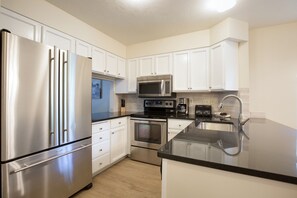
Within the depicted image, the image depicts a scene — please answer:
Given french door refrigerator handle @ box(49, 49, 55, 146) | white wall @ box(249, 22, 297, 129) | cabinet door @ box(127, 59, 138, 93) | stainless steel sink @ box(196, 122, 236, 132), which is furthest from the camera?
cabinet door @ box(127, 59, 138, 93)

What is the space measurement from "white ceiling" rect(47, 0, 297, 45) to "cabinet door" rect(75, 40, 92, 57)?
1.22 feet

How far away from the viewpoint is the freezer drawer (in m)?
1.30

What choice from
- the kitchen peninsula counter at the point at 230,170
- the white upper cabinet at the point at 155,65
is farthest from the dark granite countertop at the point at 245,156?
the white upper cabinet at the point at 155,65

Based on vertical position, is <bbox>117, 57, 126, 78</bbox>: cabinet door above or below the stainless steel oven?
above

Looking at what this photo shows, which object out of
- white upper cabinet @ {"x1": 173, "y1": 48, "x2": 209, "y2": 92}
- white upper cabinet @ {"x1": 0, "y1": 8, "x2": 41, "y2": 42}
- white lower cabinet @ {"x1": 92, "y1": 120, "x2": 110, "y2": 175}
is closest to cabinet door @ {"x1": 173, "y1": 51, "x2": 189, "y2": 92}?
white upper cabinet @ {"x1": 173, "y1": 48, "x2": 209, "y2": 92}

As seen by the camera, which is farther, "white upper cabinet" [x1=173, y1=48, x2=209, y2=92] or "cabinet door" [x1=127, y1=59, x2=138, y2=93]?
"cabinet door" [x1=127, y1=59, x2=138, y2=93]

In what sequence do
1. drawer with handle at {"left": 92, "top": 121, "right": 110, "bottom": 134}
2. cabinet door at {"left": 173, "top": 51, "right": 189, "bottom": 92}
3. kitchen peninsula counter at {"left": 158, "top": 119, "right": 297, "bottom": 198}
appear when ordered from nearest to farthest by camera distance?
kitchen peninsula counter at {"left": 158, "top": 119, "right": 297, "bottom": 198} < drawer with handle at {"left": 92, "top": 121, "right": 110, "bottom": 134} < cabinet door at {"left": 173, "top": 51, "right": 189, "bottom": 92}

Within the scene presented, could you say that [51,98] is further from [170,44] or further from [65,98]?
[170,44]

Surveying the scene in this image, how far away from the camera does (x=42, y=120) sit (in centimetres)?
150

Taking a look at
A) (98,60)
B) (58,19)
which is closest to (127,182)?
(98,60)

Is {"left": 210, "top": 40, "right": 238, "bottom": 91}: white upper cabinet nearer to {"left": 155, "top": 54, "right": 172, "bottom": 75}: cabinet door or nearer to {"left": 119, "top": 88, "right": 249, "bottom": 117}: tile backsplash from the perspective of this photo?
{"left": 119, "top": 88, "right": 249, "bottom": 117}: tile backsplash

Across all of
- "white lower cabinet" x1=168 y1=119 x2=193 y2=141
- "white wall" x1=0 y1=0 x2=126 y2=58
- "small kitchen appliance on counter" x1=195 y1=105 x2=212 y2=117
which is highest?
"white wall" x1=0 y1=0 x2=126 y2=58

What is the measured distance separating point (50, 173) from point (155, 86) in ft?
7.20

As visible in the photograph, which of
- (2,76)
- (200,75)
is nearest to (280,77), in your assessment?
(200,75)
